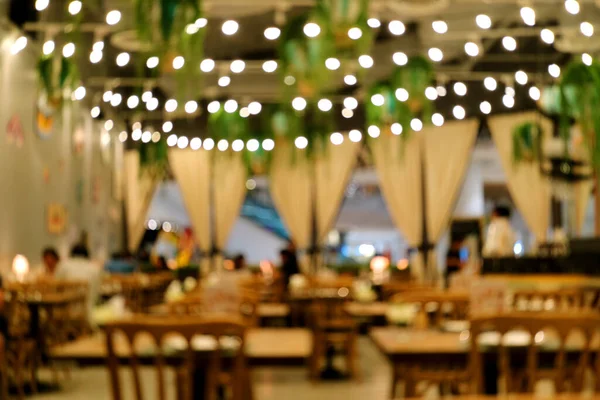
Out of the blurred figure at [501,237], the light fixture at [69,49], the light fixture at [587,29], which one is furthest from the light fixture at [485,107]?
the light fixture at [69,49]

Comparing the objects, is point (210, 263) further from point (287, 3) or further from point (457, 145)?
point (287, 3)

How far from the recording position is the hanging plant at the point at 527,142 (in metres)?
10.5

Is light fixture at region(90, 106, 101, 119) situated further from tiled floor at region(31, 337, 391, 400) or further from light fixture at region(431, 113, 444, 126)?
tiled floor at region(31, 337, 391, 400)

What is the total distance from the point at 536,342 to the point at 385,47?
1078cm

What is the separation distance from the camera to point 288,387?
8086 millimetres

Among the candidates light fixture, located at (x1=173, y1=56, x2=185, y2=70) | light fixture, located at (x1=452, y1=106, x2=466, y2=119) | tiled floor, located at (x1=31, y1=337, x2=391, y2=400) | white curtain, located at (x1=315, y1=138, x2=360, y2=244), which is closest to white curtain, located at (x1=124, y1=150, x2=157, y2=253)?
white curtain, located at (x1=315, y1=138, x2=360, y2=244)

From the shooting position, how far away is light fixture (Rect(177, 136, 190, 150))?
675 inches

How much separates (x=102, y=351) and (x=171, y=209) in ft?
66.4

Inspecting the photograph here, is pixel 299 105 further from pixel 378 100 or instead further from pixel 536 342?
pixel 536 342

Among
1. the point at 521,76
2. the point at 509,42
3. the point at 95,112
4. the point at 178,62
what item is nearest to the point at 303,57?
the point at 178,62

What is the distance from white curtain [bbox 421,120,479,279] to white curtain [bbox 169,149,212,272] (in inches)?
168

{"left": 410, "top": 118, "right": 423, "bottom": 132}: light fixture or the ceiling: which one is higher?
the ceiling

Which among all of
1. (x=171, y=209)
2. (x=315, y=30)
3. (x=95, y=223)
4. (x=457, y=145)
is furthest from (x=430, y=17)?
(x=171, y=209)

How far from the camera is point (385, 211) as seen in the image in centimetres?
2491
